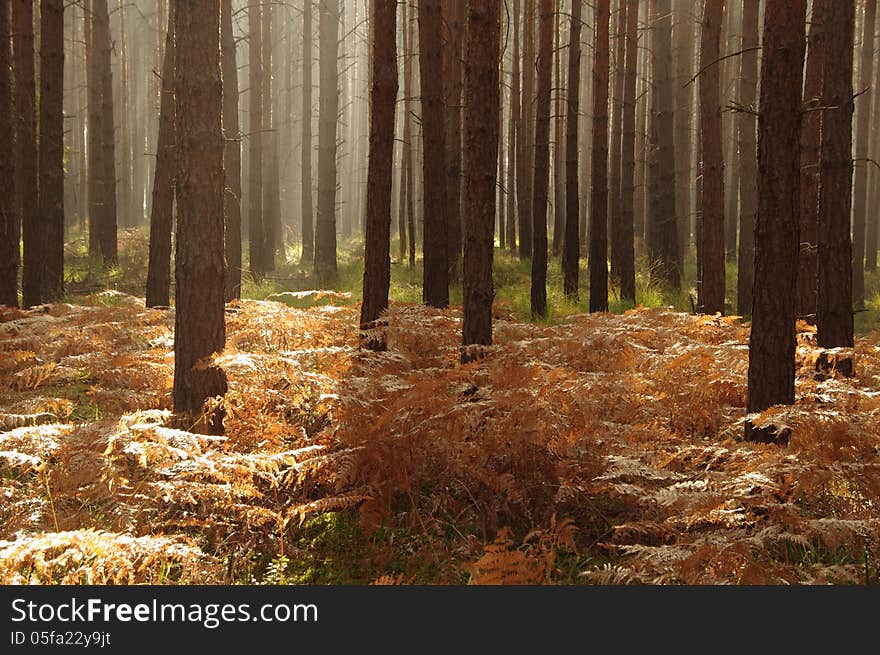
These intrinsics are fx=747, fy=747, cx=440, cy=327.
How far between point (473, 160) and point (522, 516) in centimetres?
298

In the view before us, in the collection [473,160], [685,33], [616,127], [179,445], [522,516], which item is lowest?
[522,516]

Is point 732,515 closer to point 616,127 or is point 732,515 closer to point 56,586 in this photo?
point 56,586

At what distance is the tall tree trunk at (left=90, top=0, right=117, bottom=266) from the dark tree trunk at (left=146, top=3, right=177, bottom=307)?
7.66 m

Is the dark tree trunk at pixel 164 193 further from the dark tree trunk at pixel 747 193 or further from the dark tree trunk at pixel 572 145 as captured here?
the dark tree trunk at pixel 747 193

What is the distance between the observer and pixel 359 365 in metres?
5.57

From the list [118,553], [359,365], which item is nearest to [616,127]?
[359,365]

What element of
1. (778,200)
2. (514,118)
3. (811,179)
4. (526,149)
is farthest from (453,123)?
(778,200)

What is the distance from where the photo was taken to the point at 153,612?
2979mm

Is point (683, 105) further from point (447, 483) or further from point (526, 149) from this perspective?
point (447, 483)

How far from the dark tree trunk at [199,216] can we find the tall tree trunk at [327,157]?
1156 cm

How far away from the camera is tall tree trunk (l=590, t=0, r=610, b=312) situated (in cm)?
1197

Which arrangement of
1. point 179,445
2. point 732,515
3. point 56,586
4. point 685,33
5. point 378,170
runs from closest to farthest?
point 56,586
point 732,515
point 179,445
point 378,170
point 685,33

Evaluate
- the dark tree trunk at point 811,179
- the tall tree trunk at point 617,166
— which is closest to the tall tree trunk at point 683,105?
the tall tree trunk at point 617,166

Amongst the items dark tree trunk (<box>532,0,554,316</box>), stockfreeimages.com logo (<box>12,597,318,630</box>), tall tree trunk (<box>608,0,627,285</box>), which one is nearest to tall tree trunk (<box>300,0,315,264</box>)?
tall tree trunk (<box>608,0,627,285</box>)
